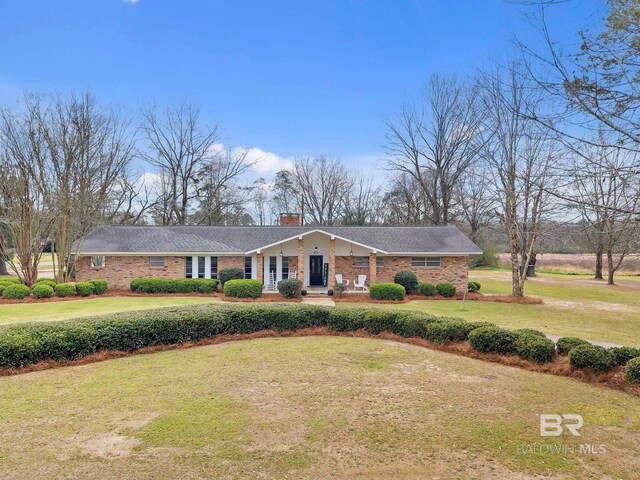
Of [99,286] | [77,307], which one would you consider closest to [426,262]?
[77,307]

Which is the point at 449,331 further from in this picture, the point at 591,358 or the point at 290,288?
the point at 290,288

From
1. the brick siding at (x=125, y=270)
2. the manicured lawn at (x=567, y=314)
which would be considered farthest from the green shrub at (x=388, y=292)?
the brick siding at (x=125, y=270)

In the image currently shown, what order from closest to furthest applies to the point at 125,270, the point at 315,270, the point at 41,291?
the point at 41,291, the point at 125,270, the point at 315,270

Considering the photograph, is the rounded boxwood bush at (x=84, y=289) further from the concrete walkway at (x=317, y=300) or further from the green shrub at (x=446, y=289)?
the green shrub at (x=446, y=289)

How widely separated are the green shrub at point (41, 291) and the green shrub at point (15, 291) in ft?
1.22

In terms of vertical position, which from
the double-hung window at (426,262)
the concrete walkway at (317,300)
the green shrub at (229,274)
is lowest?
the concrete walkway at (317,300)

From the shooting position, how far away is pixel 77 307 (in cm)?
1619

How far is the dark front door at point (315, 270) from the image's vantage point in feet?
76.2

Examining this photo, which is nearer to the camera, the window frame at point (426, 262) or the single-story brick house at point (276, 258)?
the single-story brick house at point (276, 258)

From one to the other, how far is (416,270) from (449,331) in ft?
43.3

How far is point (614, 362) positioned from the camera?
24.0 feet

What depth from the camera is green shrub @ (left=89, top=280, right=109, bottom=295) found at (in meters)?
20.2

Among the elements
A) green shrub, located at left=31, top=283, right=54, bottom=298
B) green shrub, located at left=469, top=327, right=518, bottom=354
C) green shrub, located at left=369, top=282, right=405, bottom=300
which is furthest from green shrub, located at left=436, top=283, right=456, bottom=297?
green shrub, located at left=31, top=283, right=54, bottom=298

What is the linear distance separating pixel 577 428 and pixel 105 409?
658 centimetres
